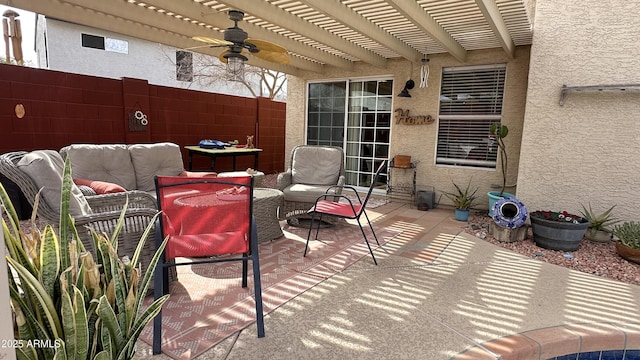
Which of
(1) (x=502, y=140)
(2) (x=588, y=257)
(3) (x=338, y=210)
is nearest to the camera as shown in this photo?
(3) (x=338, y=210)

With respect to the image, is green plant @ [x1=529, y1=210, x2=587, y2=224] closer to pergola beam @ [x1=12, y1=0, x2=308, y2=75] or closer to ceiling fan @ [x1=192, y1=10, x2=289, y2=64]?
ceiling fan @ [x1=192, y1=10, x2=289, y2=64]

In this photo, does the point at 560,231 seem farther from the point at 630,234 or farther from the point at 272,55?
the point at 272,55

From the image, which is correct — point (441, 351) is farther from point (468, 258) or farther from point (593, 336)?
point (468, 258)

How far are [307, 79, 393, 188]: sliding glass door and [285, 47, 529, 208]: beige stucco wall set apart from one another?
0.21 metres

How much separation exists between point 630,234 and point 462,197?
194cm

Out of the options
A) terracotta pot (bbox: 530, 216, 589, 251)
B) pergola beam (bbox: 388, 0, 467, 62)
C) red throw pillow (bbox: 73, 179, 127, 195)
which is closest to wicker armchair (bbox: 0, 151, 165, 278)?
red throw pillow (bbox: 73, 179, 127, 195)

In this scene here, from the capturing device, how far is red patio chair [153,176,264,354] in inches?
77.7

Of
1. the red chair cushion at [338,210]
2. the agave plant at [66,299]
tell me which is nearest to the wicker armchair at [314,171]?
the red chair cushion at [338,210]

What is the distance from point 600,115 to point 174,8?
4.98m

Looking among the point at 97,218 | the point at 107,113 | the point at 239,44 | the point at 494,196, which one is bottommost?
the point at 494,196

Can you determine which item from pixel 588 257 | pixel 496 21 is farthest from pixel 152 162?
pixel 588 257

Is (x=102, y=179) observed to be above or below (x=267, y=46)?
below

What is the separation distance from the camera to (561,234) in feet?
12.6

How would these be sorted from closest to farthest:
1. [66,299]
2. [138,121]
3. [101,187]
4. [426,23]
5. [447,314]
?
[66,299] → [447,314] → [101,187] → [426,23] → [138,121]
